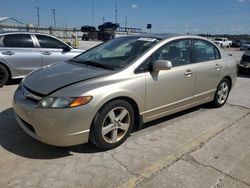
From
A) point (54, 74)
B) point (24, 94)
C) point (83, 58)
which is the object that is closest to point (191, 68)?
point (83, 58)

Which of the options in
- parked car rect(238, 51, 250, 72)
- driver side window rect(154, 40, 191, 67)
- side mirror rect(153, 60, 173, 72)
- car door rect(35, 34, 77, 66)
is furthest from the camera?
parked car rect(238, 51, 250, 72)

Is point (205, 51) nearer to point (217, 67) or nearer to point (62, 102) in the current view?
point (217, 67)

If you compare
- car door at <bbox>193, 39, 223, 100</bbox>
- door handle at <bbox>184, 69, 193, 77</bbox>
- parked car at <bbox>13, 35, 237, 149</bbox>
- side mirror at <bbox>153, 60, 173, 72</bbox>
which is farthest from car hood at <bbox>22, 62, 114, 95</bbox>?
car door at <bbox>193, 39, 223, 100</bbox>

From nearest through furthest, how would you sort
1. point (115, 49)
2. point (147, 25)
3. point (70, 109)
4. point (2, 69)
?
point (70, 109) → point (115, 49) → point (2, 69) → point (147, 25)

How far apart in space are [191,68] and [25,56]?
4.58 m

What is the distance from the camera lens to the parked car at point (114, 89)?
2766 mm

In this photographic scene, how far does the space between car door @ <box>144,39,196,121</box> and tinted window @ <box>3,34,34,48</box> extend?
14.6 feet

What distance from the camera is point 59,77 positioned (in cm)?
316

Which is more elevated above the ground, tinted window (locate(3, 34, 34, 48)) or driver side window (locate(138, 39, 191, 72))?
tinted window (locate(3, 34, 34, 48))

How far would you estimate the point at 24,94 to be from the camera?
3094 mm

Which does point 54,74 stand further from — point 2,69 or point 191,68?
point 2,69

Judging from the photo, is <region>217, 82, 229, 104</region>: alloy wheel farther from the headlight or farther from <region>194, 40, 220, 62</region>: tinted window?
the headlight

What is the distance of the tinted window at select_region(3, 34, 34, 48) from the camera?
6.38 meters

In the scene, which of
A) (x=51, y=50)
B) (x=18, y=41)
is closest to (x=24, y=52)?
(x=18, y=41)
